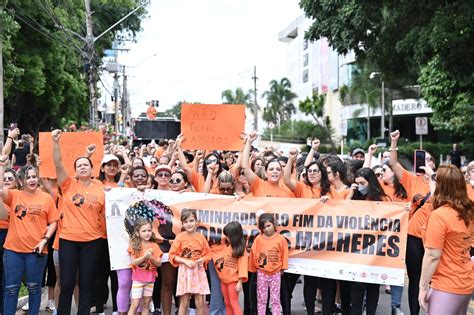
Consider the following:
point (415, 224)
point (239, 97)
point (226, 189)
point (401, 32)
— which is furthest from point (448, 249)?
point (239, 97)

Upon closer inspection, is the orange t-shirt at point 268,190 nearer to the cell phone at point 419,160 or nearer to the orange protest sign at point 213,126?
the orange protest sign at point 213,126

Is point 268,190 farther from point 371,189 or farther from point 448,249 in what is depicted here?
point 448,249

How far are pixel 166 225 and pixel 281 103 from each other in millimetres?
88986

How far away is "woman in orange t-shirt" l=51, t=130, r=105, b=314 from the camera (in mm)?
6648

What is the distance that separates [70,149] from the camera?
7965 millimetres

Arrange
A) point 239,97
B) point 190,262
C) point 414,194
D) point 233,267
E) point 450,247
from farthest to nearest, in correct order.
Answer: point 239,97, point 414,194, point 233,267, point 190,262, point 450,247

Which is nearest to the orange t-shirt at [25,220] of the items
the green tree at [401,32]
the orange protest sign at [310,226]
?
the orange protest sign at [310,226]

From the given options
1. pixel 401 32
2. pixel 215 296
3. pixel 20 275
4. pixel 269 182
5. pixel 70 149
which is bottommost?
pixel 215 296

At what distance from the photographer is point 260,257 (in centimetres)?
672

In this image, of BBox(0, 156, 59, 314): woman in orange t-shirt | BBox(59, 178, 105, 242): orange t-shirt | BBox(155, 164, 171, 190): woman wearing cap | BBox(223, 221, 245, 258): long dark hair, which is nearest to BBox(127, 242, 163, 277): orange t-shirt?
BBox(59, 178, 105, 242): orange t-shirt

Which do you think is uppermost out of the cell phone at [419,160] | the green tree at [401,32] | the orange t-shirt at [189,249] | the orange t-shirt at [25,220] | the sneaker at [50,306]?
the green tree at [401,32]

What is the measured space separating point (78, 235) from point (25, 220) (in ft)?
1.87

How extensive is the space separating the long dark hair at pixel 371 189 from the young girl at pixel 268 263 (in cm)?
106

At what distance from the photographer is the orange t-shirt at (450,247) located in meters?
4.93
